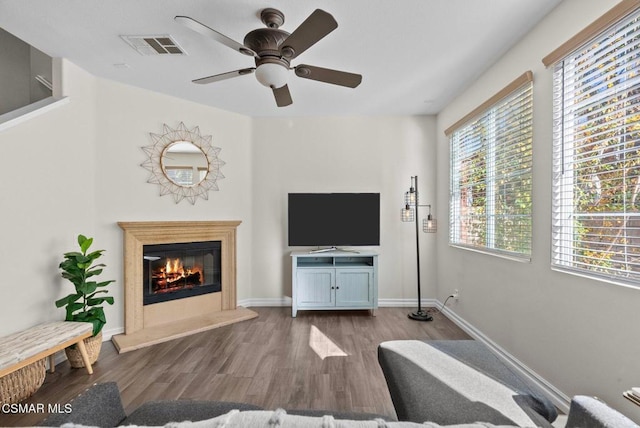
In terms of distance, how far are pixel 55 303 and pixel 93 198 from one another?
1080mm

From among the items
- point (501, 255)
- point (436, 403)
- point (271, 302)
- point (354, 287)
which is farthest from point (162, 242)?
point (501, 255)

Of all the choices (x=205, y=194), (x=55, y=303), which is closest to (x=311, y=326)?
(x=205, y=194)

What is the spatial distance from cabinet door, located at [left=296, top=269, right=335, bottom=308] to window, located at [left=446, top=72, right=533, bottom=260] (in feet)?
5.40

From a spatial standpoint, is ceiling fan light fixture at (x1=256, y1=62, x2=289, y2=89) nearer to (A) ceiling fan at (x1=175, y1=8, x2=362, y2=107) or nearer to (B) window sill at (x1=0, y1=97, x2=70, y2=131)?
(A) ceiling fan at (x1=175, y1=8, x2=362, y2=107)

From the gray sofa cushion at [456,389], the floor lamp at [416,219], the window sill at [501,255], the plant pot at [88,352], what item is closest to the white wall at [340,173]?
the floor lamp at [416,219]

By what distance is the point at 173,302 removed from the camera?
11.6ft

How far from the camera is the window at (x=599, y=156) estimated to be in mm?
1528

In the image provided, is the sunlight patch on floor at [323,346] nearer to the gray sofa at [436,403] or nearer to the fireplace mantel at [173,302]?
the fireplace mantel at [173,302]

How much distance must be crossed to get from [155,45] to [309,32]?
156 cm

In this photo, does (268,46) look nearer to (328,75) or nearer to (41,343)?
(328,75)

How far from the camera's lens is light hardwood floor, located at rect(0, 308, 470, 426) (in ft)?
6.86

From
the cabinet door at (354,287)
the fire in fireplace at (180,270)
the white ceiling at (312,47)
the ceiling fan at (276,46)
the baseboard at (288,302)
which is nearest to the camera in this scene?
the ceiling fan at (276,46)

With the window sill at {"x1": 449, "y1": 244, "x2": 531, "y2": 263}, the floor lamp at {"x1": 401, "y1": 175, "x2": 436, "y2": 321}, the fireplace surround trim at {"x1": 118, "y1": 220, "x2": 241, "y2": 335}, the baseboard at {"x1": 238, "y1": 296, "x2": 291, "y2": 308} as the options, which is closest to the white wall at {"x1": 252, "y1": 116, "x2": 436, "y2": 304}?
the baseboard at {"x1": 238, "y1": 296, "x2": 291, "y2": 308}

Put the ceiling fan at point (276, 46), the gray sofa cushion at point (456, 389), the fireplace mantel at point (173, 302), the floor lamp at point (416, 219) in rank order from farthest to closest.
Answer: the floor lamp at point (416, 219) < the fireplace mantel at point (173, 302) < the ceiling fan at point (276, 46) < the gray sofa cushion at point (456, 389)
